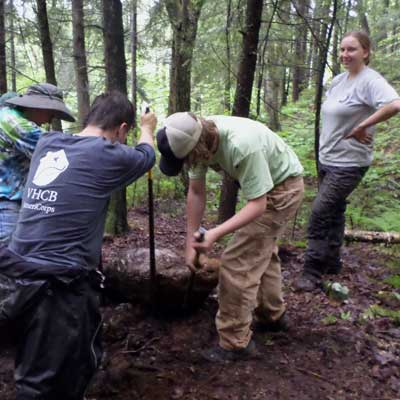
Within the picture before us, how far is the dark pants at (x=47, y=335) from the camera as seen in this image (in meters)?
2.37

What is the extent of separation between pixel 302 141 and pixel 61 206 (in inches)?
310

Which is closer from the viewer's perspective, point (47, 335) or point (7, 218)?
point (47, 335)

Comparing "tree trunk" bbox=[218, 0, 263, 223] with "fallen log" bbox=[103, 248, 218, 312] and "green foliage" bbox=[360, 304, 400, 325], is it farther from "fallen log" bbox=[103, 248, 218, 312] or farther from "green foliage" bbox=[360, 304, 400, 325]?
"green foliage" bbox=[360, 304, 400, 325]

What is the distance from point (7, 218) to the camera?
340 cm

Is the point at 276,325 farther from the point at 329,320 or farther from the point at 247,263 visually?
the point at 247,263

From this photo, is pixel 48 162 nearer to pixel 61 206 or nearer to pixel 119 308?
pixel 61 206

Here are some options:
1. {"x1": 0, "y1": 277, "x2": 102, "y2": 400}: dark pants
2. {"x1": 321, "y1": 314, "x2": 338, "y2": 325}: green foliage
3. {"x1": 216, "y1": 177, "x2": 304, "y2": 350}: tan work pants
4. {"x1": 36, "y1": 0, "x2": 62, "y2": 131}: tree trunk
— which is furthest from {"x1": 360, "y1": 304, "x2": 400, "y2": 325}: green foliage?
{"x1": 36, "y1": 0, "x2": 62, "y2": 131}: tree trunk

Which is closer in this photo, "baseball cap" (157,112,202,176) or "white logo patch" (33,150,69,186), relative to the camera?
"white logo patch" (33,150,69,186)

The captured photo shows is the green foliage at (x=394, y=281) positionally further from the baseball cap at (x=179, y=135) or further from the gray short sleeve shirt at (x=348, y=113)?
the baseball cap at (x=179, y=135)

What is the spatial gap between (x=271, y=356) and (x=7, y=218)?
2.40 metres

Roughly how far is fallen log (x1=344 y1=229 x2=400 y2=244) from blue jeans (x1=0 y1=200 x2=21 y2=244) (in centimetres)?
380

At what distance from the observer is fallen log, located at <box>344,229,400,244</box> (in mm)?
5148

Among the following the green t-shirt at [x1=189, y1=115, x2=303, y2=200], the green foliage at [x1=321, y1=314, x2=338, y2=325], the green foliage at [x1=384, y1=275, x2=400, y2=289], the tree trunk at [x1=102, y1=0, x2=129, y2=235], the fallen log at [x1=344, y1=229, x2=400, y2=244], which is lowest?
the green foliage at [x1=384, y1=275, x2=400, y2=289]

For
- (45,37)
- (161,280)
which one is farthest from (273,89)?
(161,280)
